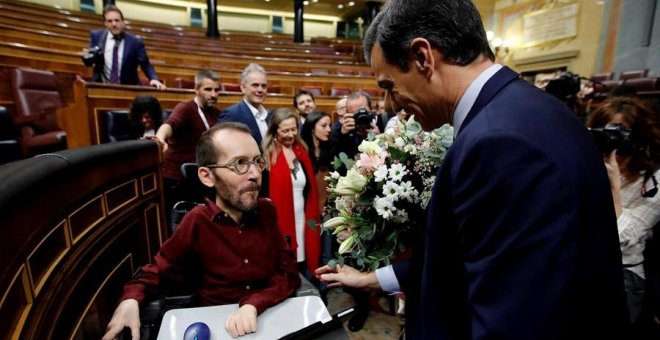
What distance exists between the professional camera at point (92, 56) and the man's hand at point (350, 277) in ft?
11.5

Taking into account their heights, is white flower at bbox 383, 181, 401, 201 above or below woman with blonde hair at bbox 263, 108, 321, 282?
above

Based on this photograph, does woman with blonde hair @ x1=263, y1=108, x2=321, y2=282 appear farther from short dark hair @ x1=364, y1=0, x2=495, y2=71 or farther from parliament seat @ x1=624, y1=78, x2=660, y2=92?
parliament seat @ x1=624, y1=78, x2=660, y2=92

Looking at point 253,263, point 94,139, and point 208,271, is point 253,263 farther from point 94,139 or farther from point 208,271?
point 94,139

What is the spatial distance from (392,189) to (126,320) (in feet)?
2.86

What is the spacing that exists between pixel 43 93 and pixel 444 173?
4.16 metres

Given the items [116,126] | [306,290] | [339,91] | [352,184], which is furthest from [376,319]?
[339,91]

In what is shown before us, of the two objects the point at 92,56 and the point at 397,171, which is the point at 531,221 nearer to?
the point at 397,171

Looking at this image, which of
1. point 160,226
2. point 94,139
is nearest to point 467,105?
point 160,226

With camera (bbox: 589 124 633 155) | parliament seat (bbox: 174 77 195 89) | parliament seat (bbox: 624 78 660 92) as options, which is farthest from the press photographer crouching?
parliament seat (bbox: 174 77 195 89)

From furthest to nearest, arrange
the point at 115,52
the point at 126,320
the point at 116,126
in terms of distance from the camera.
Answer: the point at 115,52 < the point at 116,126 < the point at 126,320

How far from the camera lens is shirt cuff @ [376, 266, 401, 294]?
1.08 m

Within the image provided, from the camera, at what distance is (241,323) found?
1021 millimetres

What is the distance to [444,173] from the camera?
2.07 ft

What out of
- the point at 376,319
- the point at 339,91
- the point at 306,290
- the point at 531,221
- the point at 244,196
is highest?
the point at 339,91
